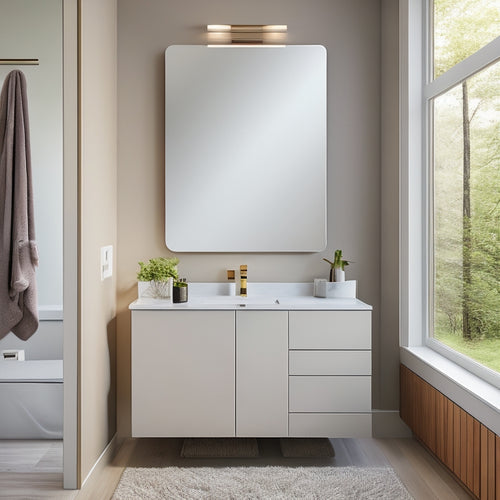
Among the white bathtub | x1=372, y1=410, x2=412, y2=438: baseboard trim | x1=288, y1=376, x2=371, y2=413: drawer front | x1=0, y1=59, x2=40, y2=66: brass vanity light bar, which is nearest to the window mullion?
x1=288, y1=376, x2=371, y2=413: drawer front

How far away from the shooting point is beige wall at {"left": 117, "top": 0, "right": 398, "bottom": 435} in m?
3.04

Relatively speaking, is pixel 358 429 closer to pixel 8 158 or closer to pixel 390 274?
pixel 390 274

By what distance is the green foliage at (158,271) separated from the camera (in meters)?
2.80

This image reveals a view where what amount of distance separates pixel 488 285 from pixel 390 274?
0.79m

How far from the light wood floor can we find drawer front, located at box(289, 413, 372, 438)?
6.8 inches

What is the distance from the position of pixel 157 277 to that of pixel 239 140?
0.88m

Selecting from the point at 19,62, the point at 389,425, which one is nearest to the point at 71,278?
the point at 19,62

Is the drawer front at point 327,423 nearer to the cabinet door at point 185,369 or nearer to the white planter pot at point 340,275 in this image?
the cabinet door at point 185,369

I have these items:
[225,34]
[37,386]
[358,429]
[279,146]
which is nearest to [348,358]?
[358,429]

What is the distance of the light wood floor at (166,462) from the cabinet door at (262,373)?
0.71 feet

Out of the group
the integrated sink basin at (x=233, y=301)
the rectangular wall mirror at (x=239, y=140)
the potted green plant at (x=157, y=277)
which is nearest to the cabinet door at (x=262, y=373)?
the integrated sink basin at (x=233, y=301)

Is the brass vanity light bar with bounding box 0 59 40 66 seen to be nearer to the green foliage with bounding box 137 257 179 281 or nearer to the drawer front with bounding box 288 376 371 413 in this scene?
the green foliage with bounding box 137 257 179 281

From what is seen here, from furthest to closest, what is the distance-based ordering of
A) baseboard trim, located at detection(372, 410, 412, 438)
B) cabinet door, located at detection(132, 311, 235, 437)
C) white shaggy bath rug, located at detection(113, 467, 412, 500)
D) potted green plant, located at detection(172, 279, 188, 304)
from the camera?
baseboard trim, located at detection(372, 410, 412, 438)
potted green plant, located at detection(172, 279, 188, 304)
cabinet door, located at detection(132, 311, 235, 437)
white shaggy bath rug, located at detection(113, 467, 412, 500)

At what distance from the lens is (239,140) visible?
3.01 metres
